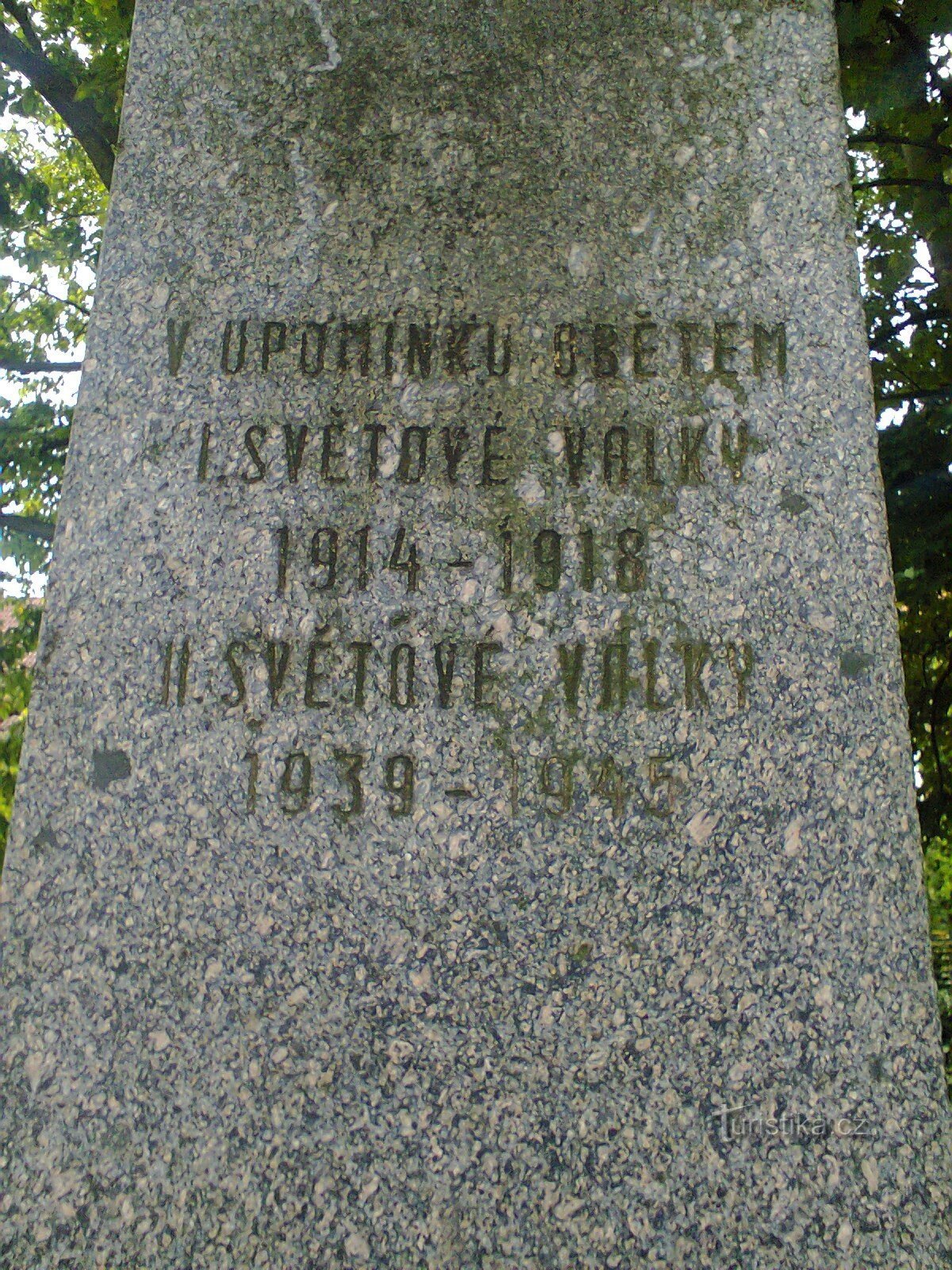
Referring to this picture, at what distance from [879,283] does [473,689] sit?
3332 millimetres

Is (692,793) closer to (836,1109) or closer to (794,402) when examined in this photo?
(836,1109)

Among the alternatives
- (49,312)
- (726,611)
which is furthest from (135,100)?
(49,312)

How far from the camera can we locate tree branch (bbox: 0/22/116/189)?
14.6 ft

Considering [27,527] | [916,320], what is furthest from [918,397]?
[27,527]

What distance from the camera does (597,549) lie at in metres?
1.84

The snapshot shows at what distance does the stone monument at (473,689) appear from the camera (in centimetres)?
158

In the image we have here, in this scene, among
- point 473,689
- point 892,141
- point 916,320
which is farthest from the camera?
point 916,320

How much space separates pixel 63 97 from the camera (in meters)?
4.50

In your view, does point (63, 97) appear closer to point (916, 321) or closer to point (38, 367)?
point (38, 367)

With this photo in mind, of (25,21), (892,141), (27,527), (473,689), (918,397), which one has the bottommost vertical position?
(473,689)

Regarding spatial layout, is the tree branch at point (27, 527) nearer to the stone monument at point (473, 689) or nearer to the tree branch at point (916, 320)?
the stone monument at point (473, 689)

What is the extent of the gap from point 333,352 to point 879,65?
2.59 m

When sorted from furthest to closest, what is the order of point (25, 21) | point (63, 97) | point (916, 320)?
point (25, 21), point (63, 97), point (916, 320)

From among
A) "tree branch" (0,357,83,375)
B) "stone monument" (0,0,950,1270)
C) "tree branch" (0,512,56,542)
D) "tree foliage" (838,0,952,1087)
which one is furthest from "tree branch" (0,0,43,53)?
"tree foliage" (838,0,952,1087)
